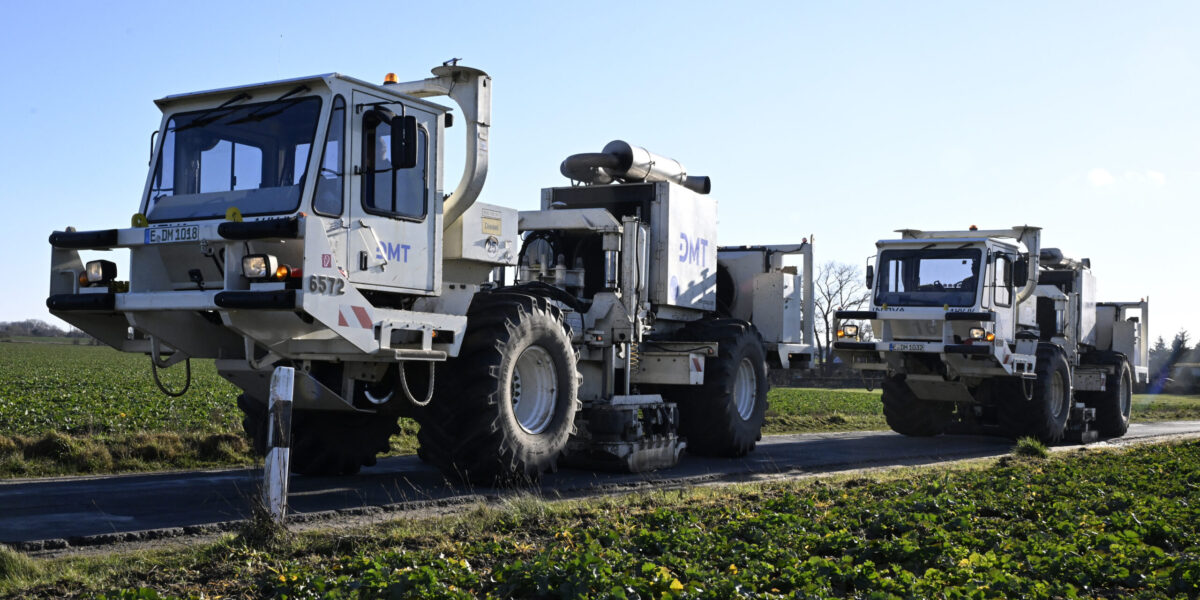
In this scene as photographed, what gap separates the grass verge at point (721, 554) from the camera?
6098 millimetres

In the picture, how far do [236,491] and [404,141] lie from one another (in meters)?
3.67

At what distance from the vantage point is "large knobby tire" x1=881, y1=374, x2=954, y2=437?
20.4m

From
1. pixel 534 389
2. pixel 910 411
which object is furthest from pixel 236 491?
pixel 910 411

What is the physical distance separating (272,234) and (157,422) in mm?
9901

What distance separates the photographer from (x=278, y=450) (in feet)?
25.7

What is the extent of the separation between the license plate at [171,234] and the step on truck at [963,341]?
1219 cm

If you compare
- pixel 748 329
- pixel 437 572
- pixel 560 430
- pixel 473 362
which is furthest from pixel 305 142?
pixel 748 329

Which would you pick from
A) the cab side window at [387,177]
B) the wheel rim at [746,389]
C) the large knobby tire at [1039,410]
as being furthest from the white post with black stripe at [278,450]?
the large knobby tire at [1039,410]

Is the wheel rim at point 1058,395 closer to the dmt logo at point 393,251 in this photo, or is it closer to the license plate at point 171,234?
the dmt logo at point 393,251

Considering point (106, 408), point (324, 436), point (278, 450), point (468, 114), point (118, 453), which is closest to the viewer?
point (278, 450)

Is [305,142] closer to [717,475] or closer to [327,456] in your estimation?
[327,456]

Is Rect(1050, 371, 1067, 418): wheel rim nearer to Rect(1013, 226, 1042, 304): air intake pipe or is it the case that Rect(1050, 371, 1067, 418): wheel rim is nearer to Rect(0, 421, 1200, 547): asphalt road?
Rect(1013, 226, 1042, 304): air intake pipe

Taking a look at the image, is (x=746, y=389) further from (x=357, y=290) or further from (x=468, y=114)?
(x=357, y=290)

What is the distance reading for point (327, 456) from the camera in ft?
39.4
